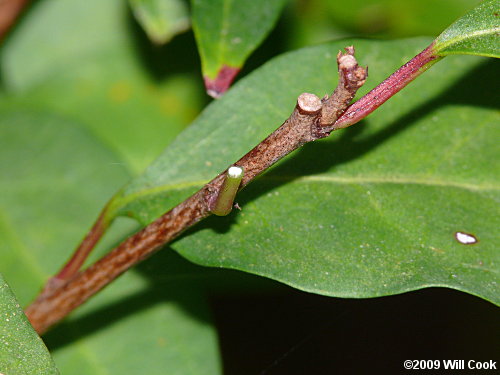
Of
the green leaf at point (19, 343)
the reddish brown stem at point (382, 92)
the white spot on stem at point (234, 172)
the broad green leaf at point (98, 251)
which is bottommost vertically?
the broad green leaf at point (98, 251)

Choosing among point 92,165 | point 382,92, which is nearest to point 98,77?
point 92,165

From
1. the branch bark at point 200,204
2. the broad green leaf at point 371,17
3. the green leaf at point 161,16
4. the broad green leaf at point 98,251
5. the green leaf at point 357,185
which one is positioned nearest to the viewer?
the branch bark at point 200,204

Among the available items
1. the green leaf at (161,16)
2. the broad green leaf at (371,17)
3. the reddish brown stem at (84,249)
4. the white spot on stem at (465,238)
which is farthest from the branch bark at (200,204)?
the broad green leaf at (371,17)

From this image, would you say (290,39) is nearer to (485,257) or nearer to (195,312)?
(195,312)

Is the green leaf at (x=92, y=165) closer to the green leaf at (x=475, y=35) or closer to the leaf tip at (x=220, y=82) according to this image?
the leaf tip at (x=220, y=82)

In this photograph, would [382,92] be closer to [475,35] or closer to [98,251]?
[475,35]

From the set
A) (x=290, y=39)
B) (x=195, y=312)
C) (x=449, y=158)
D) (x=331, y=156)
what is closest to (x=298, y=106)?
(x=331, y=156)
